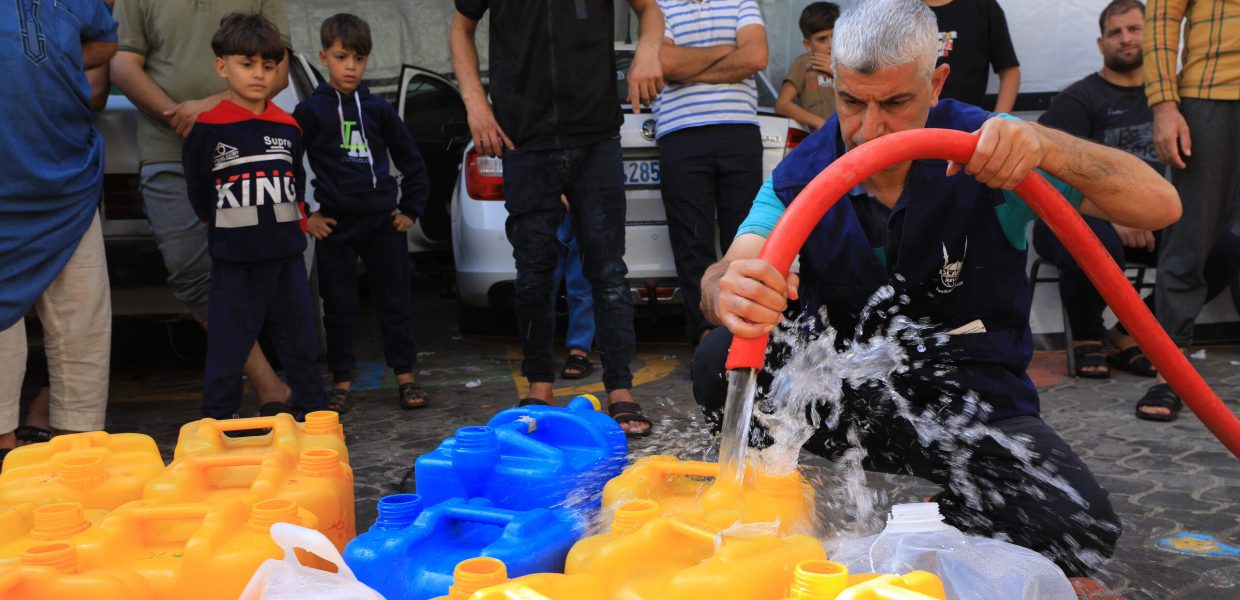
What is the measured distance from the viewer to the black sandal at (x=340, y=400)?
4.95 m

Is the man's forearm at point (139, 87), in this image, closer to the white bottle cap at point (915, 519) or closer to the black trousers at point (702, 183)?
the black trousers at point (702, 183)

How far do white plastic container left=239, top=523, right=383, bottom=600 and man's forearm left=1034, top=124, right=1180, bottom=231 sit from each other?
1.74 meters

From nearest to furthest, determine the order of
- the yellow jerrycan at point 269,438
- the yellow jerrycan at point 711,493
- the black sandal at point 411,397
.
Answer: the yellow jerrycan at point 711,493 < the yellow jerrycan at point 269,438 < the black sandal at point 411,397

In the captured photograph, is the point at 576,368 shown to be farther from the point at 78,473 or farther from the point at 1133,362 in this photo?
the point at 78,473

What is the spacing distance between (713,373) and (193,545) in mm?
1437

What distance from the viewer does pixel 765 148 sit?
5.83 meters

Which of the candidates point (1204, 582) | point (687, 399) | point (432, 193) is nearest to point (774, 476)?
point (1204, 582)

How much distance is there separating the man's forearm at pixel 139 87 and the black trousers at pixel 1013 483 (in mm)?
2984

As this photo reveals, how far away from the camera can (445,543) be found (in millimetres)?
2252

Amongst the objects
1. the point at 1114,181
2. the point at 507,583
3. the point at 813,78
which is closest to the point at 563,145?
the point at 1114,181

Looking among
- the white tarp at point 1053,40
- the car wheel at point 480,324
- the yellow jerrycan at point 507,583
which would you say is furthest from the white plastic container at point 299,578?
the white tarp at point 1053,40

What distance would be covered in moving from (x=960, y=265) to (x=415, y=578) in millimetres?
1530

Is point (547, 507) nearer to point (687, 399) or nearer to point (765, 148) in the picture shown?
point (687, 399)

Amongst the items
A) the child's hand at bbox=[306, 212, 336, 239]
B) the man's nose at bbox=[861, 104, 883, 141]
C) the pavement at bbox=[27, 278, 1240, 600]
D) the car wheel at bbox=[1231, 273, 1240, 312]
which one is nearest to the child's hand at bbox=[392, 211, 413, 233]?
the child's hand at bbox=[306, 212, 336, 239]
